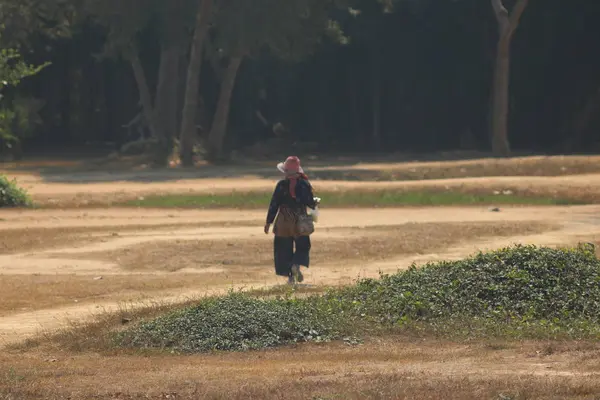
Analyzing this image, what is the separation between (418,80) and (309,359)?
126ft

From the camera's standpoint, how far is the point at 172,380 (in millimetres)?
10297

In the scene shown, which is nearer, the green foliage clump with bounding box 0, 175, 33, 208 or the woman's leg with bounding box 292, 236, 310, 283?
the woman's leg with bounding box 292, 236, 310, 283

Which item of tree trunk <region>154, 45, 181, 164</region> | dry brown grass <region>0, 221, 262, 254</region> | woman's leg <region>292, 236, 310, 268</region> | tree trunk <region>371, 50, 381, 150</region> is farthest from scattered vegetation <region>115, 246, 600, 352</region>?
tree trunk <region>371, 50, 381, 150</region>

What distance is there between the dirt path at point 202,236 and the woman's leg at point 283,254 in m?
0.30

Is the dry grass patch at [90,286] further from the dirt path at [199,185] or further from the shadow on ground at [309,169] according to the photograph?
the shadow on ground at [309,169]

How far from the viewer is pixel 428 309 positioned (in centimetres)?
1316

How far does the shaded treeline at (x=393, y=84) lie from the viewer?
4522cm

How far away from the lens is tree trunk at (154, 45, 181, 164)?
43844 mm

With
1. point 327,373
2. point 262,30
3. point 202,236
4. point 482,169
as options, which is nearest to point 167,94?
point 262,30

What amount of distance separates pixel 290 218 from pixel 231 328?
14.8 ft

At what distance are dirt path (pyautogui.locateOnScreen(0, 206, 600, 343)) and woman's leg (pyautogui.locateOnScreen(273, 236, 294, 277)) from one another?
0.30 metres

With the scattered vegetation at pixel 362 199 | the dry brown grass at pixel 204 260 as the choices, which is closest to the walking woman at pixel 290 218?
the dry brown grass at pixel 204 260

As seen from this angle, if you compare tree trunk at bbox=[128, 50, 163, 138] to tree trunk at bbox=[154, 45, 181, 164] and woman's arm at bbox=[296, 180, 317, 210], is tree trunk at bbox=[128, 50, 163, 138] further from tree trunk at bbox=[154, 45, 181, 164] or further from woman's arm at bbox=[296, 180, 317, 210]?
woman's arm at bbox=[296, 180, 317, 210]

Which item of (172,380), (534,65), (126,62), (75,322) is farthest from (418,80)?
→ (172,380)
